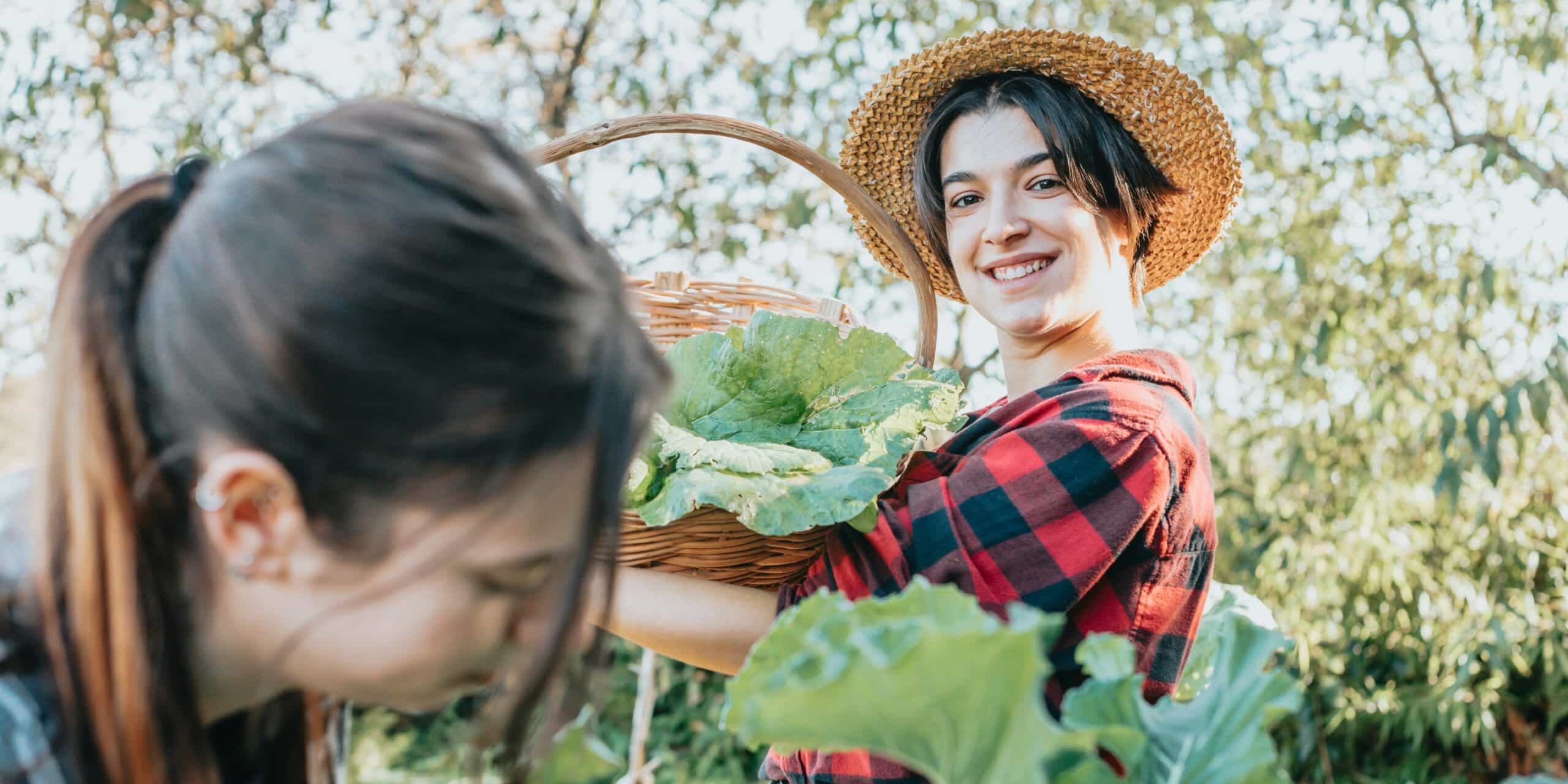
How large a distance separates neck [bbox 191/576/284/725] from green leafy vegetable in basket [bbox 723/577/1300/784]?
1.08ft

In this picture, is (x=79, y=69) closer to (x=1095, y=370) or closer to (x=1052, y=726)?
(x=1095, y=370)

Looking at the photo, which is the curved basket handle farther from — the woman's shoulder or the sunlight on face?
the woman's shoulder

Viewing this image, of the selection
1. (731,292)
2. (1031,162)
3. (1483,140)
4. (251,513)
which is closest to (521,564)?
(251,513)

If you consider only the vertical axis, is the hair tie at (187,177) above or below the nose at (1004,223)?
above

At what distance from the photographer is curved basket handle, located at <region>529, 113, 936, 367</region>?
153 centimetres

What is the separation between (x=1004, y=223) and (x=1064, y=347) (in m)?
0.21

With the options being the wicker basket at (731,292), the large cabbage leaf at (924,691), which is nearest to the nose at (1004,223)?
the wicker basket at (731,292)

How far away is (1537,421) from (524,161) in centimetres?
317

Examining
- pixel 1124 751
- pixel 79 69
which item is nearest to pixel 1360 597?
pixel 1124 751

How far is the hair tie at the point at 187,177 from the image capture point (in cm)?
76

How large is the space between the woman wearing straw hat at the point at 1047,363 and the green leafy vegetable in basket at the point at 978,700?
547mm

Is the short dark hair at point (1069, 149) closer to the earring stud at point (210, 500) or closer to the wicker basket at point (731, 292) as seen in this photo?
the wicker basket at point (731, 292)

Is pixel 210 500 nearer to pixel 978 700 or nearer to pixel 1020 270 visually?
pixel 978 700

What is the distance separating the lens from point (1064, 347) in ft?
5.32
